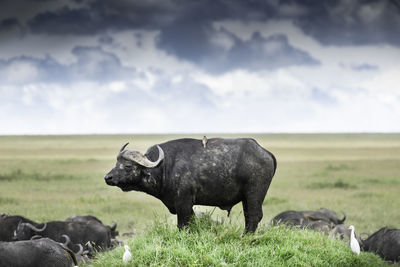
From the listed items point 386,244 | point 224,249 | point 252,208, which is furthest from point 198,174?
point 386,244

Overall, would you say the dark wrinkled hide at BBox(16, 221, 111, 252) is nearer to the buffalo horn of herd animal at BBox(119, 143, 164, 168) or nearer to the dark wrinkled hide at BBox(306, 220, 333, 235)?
the buffalo horn of herd animal at BBox(119, 143, 164, 168)

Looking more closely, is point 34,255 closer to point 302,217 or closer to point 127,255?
point 127,255

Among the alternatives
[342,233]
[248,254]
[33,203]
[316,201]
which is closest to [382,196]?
[316,201]

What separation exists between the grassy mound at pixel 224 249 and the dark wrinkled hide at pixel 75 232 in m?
3.66

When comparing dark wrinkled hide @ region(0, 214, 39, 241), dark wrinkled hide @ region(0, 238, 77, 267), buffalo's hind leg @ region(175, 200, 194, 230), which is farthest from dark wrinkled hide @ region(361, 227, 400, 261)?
dark wrinkled hide @ region(0, 214, 39, 241)

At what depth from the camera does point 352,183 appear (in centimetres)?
2803

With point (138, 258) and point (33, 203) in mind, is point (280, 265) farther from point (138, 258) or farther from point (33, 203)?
point (33, 203)

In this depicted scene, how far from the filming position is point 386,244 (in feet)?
37.8

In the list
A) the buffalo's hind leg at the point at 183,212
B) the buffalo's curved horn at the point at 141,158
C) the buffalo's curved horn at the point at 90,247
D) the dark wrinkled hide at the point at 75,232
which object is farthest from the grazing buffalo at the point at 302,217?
the buffalo's curved horn at the point at 141,158

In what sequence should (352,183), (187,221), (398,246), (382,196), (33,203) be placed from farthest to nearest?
(352,183), (382,196), (33,203), (398,246), (187,221)

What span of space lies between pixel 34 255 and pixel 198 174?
3.35 metres

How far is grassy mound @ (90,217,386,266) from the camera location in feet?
27.4

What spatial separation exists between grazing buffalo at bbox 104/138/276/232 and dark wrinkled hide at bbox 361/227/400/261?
3881 millimetres

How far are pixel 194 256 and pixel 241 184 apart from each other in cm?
150
